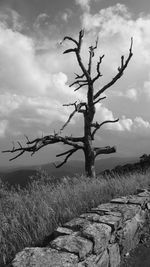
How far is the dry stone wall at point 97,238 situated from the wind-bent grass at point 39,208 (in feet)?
1.85

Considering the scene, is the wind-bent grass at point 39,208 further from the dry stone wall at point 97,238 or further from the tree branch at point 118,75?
the tree branch at point 118,75

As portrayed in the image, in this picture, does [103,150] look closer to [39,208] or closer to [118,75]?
[118,75]

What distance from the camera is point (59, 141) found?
12.9 metres

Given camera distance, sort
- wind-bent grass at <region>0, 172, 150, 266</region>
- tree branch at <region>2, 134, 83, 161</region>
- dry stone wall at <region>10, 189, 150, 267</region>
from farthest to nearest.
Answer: tree branch at <region>2, 134, 83, 161</region> → wind-bent grass at <region>0, 172, 150, 266</region> → dry stone wall at <region>10, 189, 150, 267</region>

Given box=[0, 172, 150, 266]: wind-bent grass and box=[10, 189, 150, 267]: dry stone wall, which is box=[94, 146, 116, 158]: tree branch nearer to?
box=[0, 172, 150, 266]: wind-bent grass

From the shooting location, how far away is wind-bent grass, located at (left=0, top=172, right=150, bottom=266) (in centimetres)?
477

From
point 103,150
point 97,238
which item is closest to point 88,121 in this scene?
point 103,150

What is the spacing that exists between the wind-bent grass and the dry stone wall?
563mm

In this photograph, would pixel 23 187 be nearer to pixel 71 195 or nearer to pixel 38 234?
pixel 71 195

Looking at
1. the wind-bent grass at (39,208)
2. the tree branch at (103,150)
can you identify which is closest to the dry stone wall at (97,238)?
the wind-bent grass at (39,208)

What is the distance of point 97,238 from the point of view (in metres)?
4.28

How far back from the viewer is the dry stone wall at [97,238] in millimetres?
3629

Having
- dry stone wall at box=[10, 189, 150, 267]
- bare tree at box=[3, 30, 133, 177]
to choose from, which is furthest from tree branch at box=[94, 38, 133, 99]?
dry stone wall at box=[10, 189, 150, 267]

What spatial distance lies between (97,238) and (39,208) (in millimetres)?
1950
